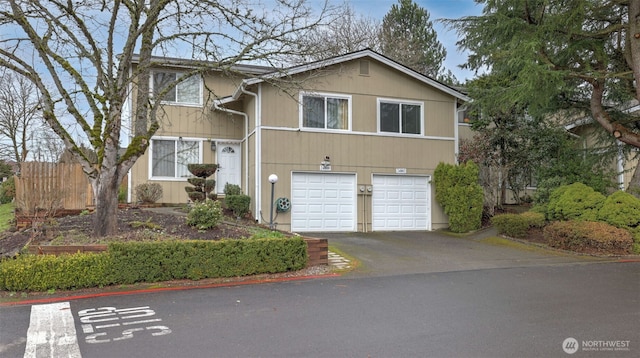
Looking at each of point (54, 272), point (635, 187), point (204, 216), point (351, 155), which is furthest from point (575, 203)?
point (54, 272)

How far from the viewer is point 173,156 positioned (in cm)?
1592

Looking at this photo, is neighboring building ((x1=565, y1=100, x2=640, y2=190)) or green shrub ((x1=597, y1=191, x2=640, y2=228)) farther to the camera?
neighboring building ((x1=565, y1=100, x2=640, y2=190))

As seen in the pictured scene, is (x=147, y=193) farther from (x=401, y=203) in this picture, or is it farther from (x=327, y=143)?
(x=401, y=203)

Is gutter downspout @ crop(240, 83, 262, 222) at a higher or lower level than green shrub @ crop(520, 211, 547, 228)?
higher

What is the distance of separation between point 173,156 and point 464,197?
10149mm

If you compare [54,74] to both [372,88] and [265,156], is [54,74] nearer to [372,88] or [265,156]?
[265,156]

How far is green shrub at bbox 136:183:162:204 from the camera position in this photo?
15.0 metres

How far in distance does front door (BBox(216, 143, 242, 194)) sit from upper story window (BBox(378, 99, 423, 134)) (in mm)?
5498

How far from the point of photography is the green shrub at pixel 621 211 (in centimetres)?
1098

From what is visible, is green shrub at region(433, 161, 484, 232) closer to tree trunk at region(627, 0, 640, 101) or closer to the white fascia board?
the white fascia board

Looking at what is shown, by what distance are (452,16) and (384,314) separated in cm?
1118

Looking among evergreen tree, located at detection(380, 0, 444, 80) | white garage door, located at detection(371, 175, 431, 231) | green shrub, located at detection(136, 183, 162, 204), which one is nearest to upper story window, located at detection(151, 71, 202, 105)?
green shrub, located at detection(136, 183, 162, 204)

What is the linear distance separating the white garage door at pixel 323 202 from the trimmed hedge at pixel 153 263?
5.68 m

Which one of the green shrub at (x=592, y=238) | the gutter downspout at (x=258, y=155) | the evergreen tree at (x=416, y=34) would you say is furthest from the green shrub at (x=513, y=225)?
the evergreen tree at (x=416, y=34)
